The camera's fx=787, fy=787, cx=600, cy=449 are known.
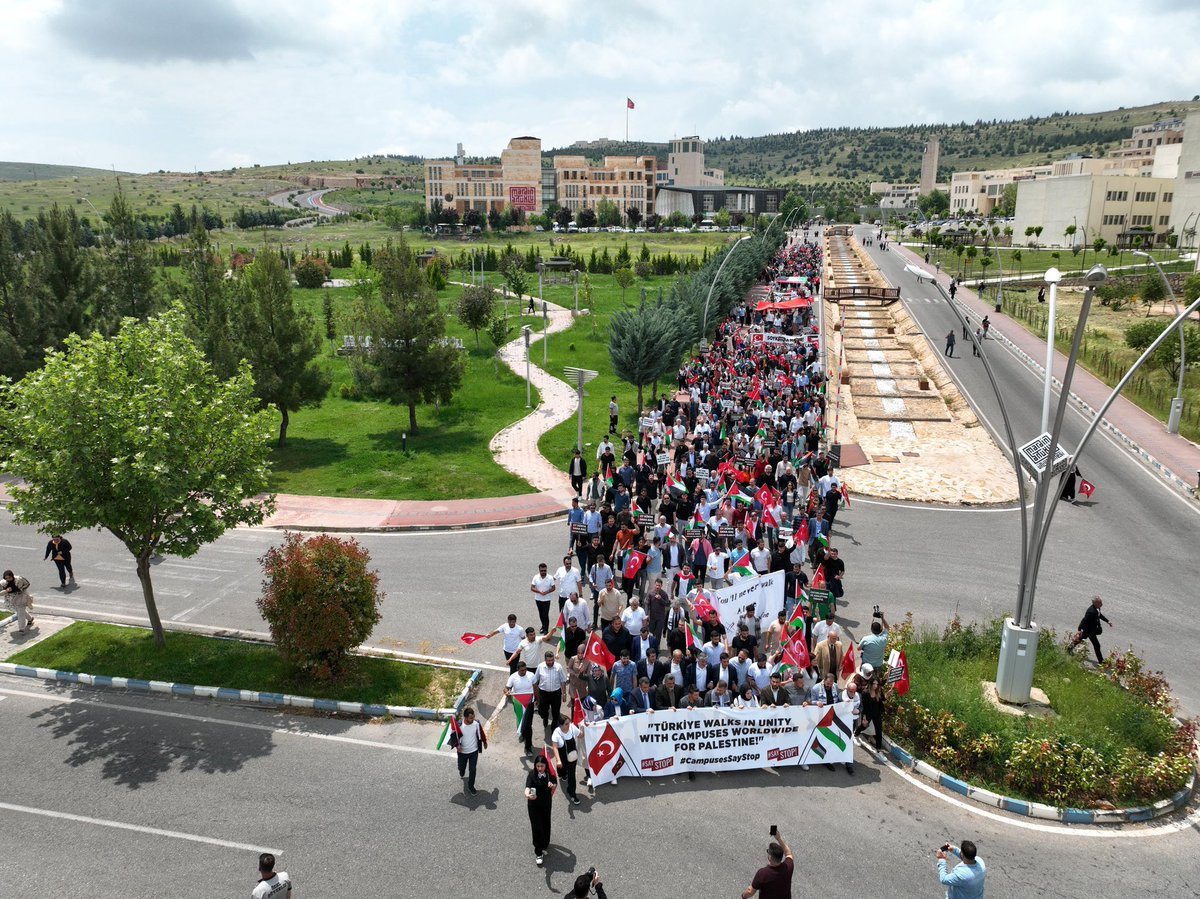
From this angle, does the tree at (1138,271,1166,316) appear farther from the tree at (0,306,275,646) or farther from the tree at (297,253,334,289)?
the tree at (297,253,334,289)

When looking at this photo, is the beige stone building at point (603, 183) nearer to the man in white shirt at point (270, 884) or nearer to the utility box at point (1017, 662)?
the utility box at point (1017, 662)

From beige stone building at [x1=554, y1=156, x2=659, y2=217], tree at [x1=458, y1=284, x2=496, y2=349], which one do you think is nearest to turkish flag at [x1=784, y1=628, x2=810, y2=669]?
tree at [x1=458, y1=284, x2=496, y2=349]

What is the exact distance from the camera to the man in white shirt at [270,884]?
7.74 m

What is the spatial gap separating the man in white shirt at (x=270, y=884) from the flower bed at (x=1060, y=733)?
28.4ft

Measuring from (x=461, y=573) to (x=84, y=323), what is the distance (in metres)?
19.7

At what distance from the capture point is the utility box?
12.4m

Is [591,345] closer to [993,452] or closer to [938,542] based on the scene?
[993,452]

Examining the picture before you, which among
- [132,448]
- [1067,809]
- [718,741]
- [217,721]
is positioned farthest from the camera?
[132,448]

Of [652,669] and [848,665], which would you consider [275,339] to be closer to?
[652,669]

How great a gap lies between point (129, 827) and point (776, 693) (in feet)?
28.9

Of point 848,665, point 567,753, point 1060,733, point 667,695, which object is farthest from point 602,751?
point 1060,733

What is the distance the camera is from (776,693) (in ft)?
37.3

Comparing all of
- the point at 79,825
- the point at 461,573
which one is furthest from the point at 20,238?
the point at 79,825

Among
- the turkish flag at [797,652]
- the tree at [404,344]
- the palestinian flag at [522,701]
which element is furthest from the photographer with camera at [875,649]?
the tree at [404,344]
